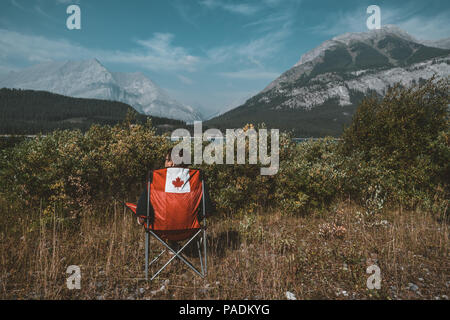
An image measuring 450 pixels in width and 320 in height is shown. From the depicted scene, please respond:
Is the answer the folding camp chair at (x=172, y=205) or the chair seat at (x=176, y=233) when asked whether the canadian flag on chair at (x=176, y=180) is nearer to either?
the folding camp chair at (x=172, y=205)

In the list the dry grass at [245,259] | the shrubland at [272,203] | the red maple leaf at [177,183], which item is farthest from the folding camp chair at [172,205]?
the shrubland at [272,203]

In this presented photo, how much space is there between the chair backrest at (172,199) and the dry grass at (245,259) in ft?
2.64

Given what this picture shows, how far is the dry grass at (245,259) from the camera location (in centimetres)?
292

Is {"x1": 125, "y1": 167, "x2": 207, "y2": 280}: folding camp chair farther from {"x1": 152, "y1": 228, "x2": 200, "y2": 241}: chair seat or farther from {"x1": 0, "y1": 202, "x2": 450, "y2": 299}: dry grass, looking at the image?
{"x1": 0, "y1": 202, "x2": 450, "y2": 299}: dry grass

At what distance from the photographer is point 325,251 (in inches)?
151

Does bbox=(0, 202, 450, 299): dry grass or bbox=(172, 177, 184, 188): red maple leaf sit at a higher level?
bbox=(172, 177, 184, 188): red maple leaf

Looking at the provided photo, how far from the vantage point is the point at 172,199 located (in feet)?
10.7

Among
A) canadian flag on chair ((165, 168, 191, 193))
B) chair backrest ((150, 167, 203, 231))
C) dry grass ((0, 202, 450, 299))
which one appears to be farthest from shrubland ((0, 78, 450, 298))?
canadian flag on chair ((165, 168, 191, 193))

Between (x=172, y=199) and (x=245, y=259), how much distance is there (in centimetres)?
163

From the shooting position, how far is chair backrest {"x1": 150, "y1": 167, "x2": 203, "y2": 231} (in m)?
3.26

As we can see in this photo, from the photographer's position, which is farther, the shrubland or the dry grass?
the shrubland

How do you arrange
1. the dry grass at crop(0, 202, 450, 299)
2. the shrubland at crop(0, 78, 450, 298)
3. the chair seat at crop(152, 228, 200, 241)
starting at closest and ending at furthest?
1. the dry grass at crop(0, 202, 450, 299)
2. the chair seat at crop(152, 228, 200, 241)
3. the shrubland at crop(0, 78, 450, 298)

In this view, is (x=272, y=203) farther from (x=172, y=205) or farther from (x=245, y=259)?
(x=172, y=205)
